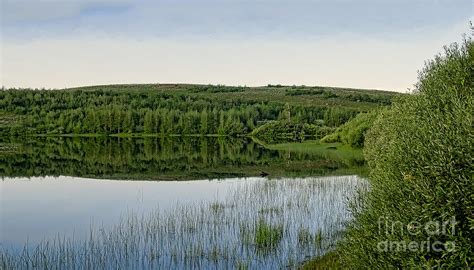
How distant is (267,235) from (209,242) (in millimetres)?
1871

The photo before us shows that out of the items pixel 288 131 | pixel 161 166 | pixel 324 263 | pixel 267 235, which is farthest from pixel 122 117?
pixel 324 263

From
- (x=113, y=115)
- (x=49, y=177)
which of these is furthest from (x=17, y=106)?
(x=49, y=177)

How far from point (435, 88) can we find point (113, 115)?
118 m

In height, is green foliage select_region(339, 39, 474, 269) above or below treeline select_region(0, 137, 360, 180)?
above

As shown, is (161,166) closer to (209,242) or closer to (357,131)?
(357,131)

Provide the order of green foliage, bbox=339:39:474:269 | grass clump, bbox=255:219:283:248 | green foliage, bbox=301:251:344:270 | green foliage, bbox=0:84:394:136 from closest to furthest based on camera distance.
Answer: green foliage, bbox=339:39:474:269 → green foliage, bbox=301:251:344:270 → grass clump, bbox=255:219:283:248 → green foliage, bbox=0:84:394:136

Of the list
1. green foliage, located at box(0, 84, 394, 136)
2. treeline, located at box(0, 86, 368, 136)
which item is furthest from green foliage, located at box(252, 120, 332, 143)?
green foliage, located at box(0, 84, 394, 136)

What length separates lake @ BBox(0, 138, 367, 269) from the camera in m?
14.4

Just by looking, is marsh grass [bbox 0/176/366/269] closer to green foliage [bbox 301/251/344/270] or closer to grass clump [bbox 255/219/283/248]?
grass clump [bbox 255/219/283/248]

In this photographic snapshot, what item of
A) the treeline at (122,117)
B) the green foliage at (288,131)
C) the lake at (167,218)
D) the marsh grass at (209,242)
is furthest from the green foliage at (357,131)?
the treeline at (122,117)

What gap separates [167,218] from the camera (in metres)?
19.5

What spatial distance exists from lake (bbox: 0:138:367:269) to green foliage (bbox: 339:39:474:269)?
6.01m

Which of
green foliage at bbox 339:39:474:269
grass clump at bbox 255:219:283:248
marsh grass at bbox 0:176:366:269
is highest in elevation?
green foliage at bbox 339:39:474:269

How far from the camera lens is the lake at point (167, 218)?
1441 centimetres
